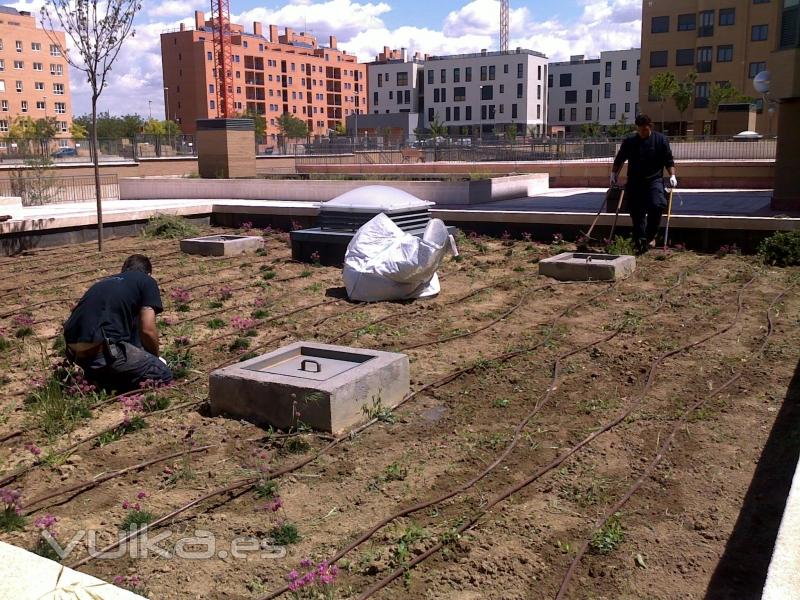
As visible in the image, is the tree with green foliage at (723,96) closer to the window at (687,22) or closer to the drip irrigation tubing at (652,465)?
the window at (687,22)

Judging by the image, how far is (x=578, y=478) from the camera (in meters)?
4.66

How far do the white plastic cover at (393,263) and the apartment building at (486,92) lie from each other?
89659mm

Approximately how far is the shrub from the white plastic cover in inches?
186

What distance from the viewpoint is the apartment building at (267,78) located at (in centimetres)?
10575

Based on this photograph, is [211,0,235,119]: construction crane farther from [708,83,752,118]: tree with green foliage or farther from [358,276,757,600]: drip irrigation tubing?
[358,276,757,600]: drip irrigation tubing

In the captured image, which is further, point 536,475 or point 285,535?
point 536,475

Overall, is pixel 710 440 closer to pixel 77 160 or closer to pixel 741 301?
pixel 741 301

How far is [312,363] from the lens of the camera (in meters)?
6.07

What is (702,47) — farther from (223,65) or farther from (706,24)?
(223,65)

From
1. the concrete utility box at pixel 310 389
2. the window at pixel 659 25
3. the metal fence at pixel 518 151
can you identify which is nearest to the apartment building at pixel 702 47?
the window at pixel 659 25

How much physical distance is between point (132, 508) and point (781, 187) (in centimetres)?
1389

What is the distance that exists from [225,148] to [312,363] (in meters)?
18.6

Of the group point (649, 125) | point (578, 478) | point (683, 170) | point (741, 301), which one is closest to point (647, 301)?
point (741, 301)

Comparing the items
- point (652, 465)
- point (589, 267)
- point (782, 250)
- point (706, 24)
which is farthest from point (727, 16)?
point (652, 465)
